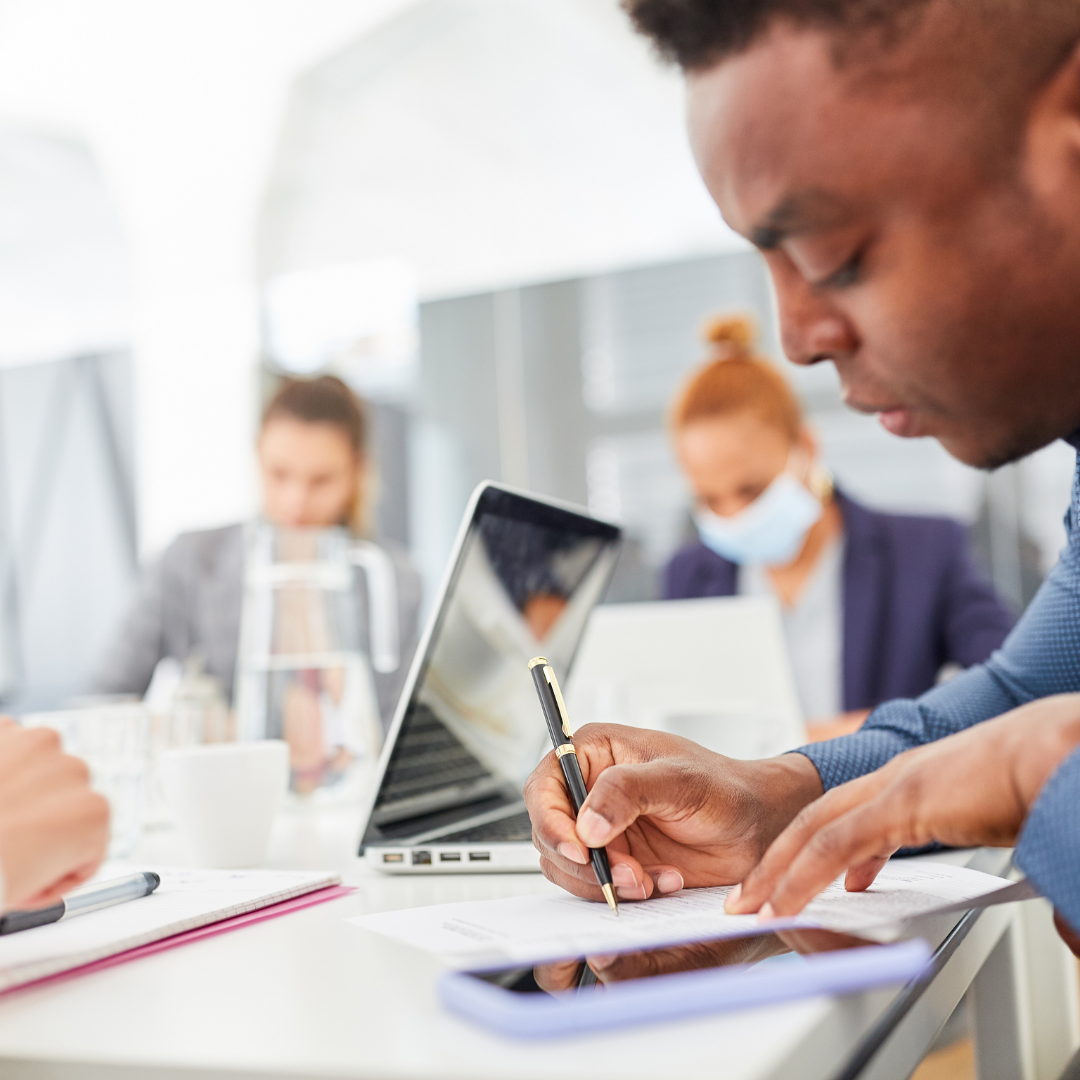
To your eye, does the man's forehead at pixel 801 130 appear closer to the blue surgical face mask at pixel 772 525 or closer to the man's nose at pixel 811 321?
the man's nose at pixel 811 321

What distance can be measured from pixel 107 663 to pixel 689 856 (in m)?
2.13

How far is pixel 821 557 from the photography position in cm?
223

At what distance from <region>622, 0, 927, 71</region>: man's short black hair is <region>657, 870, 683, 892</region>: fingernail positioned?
422 mm

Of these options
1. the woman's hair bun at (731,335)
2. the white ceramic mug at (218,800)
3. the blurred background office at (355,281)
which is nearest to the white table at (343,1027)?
the white ceramic mug at (218,800)

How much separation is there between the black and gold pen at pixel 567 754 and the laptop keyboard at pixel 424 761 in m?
0.16

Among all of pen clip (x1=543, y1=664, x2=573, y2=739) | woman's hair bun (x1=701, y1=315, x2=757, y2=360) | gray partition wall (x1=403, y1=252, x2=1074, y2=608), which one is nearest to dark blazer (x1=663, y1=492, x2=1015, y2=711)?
woman's hair bun (x1=701, y1=315, x2=757, y2=360)

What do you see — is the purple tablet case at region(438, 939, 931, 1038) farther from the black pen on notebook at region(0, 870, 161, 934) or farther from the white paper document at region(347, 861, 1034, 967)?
the black pen on notebook at region(0, 870, 161, 934)

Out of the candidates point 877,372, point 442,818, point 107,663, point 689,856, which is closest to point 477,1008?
point 689,856

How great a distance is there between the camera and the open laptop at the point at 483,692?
73 centimetres

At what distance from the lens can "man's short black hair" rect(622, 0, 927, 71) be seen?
506mm

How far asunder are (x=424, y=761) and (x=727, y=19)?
53cm

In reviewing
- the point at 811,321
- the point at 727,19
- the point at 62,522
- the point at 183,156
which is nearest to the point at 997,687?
the point at 811,321

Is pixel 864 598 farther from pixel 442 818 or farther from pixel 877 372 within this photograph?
pixel 877 372

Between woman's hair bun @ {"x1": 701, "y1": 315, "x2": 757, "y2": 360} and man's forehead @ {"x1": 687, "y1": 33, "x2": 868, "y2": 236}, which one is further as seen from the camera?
woman's hair bun @ {"x1": 701, "y1": 315, "x2": 757, "y2": 360}
